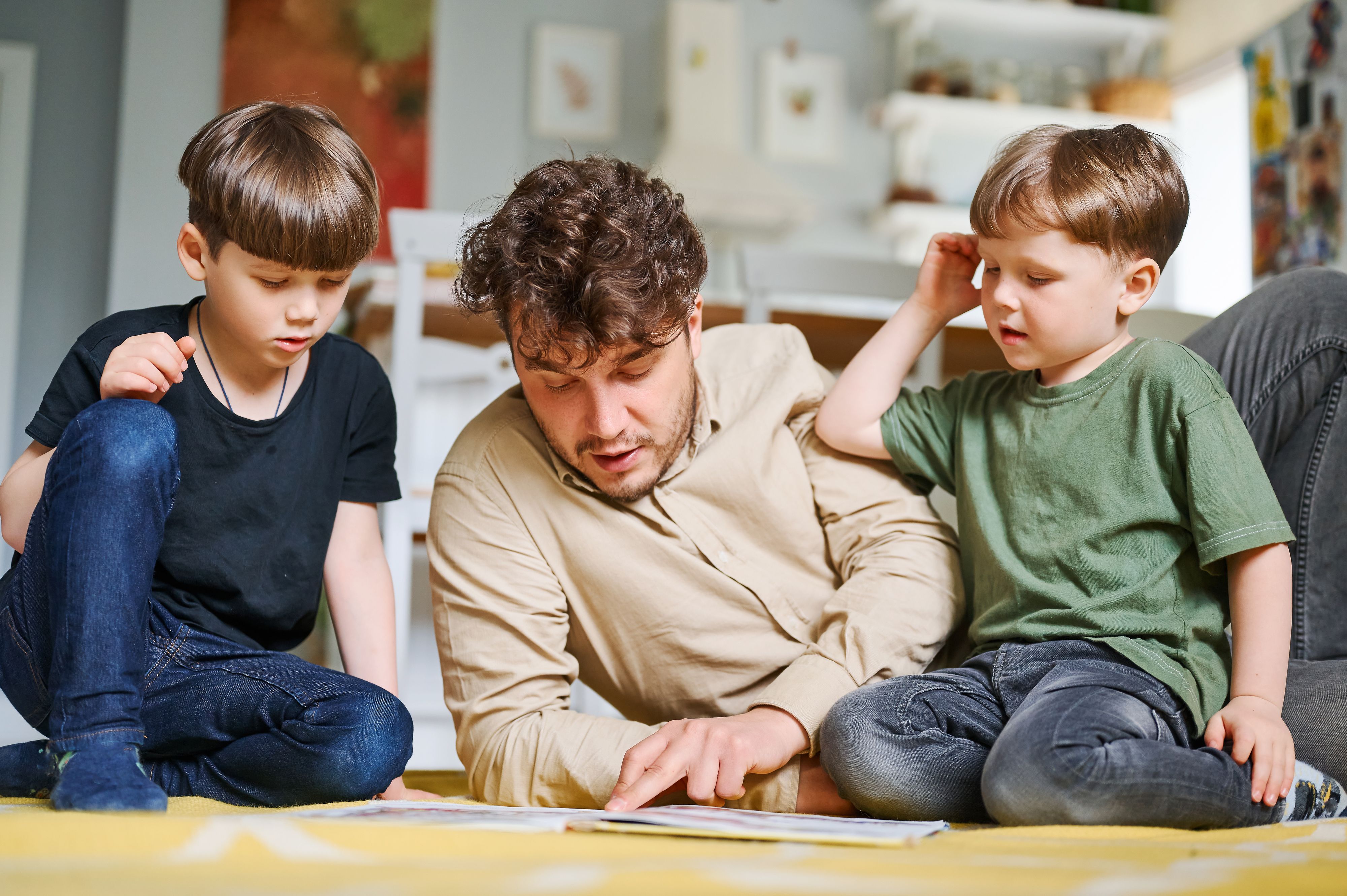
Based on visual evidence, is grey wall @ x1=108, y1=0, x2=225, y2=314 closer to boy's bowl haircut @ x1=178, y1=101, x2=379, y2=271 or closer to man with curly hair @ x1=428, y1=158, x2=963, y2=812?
boy's bowl haircut @ x1=178, y1=101, x2=379, y2=271

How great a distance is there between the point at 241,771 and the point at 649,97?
3579mm

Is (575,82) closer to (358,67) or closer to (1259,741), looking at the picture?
(358,67)

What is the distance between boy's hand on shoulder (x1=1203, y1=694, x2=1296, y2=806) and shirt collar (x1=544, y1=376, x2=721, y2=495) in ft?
1.81

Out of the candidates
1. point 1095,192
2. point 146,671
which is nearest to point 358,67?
point 146,671

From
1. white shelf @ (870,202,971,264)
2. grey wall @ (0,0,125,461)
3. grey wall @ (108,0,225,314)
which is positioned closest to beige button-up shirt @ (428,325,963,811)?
grey wall @ (108,0,225,314)

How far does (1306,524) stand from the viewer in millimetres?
1196

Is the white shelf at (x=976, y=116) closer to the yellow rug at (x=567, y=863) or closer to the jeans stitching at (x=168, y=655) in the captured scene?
the jeans stitching at (x=168, y=655)

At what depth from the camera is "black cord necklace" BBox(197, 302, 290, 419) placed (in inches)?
45.6

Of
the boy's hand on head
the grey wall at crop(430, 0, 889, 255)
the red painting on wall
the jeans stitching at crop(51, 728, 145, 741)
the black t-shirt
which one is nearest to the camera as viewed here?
the jeans stitching at crop(51, 728, 145, 741)

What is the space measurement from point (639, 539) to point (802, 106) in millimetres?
3551

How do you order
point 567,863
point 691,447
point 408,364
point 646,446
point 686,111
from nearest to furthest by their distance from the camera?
point 567,863
point 646,446
point 691,447
point 408,364
point 686,111

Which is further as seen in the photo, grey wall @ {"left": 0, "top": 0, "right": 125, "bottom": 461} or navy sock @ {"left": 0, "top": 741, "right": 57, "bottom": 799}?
grey wall @ {"left": 0, "top": 0, "right": 125, "bottom": 461}

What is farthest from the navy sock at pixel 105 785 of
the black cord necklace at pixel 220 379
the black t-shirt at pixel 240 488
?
the black cord necklace at pixel 220 379

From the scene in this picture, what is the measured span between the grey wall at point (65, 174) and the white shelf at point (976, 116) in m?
2.79
